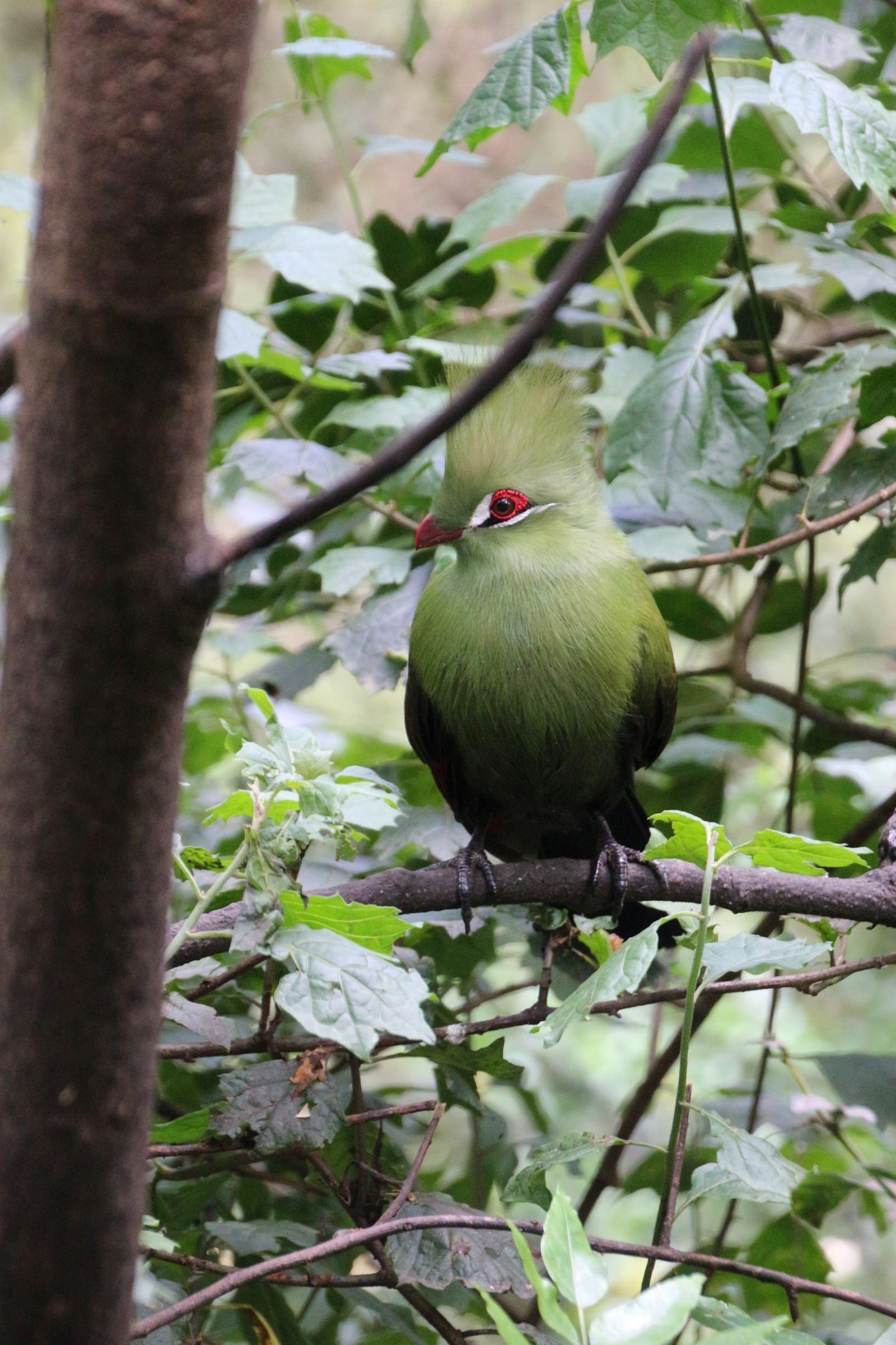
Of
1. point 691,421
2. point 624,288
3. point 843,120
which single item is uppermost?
point 843,120

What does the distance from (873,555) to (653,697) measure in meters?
0.51

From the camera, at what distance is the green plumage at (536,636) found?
2.38 meters

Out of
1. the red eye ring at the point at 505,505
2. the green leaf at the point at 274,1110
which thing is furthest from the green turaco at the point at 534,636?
the green leaf at the point at 274,1110

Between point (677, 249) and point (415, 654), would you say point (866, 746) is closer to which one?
point (415, 654)

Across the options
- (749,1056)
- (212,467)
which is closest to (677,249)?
(212,467)

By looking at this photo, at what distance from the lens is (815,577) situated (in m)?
2.91

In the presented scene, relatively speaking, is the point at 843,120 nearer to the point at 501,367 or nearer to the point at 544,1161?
the point at 501,367

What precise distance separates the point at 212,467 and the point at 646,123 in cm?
130

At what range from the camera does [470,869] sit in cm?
212

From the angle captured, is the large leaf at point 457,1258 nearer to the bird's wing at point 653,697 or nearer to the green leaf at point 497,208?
the bird's wing at point 653,697

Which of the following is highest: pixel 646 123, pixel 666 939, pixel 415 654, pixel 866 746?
pixel 646 123

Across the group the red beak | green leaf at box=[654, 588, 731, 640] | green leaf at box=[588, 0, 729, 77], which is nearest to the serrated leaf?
the red beak

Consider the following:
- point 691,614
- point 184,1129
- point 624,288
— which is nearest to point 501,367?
point 184,1129

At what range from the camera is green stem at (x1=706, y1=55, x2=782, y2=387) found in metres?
2.23
